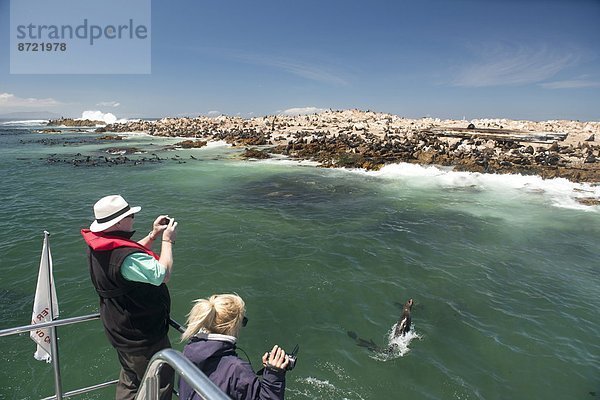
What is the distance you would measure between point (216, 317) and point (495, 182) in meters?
27.4

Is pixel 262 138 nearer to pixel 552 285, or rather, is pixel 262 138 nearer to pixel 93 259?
pixel 552 285

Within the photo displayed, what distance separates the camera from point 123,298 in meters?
3.36

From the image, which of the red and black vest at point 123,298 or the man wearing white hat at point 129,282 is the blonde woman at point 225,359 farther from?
the red and black vest at point 123,298

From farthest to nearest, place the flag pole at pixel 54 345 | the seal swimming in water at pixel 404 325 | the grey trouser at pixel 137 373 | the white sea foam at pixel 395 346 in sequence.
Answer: the seal swimming in water at pixel 404 325, the white sea foam at pixel 395 346, the grey trouser at pixel 137 373, the flag pole at pixel 54 345

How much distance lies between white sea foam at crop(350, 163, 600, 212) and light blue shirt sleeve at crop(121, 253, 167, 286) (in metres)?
22.6

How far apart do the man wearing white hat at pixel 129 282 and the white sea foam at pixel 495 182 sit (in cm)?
2241

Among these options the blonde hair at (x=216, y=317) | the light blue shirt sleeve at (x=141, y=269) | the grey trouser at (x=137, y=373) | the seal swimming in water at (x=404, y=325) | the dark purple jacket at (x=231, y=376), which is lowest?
the seal swimming in water at (x=404, y=325)

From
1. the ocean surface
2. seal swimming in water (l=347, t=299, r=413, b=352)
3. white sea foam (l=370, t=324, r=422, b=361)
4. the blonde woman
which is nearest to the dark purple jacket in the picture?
the blonde woman

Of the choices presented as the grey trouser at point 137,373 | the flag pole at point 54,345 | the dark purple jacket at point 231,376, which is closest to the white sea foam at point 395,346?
the grey trouser at point 137,373

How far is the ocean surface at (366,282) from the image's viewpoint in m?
6.92

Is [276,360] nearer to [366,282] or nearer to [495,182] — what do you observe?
[366,282]

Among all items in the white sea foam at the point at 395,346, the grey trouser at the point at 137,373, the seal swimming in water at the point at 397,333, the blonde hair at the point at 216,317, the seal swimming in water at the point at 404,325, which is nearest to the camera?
the blonde hair at the point at 216,317

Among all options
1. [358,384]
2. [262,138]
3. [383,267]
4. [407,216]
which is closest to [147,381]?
[358,384]

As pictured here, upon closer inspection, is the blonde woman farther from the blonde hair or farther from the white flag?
the white flag
